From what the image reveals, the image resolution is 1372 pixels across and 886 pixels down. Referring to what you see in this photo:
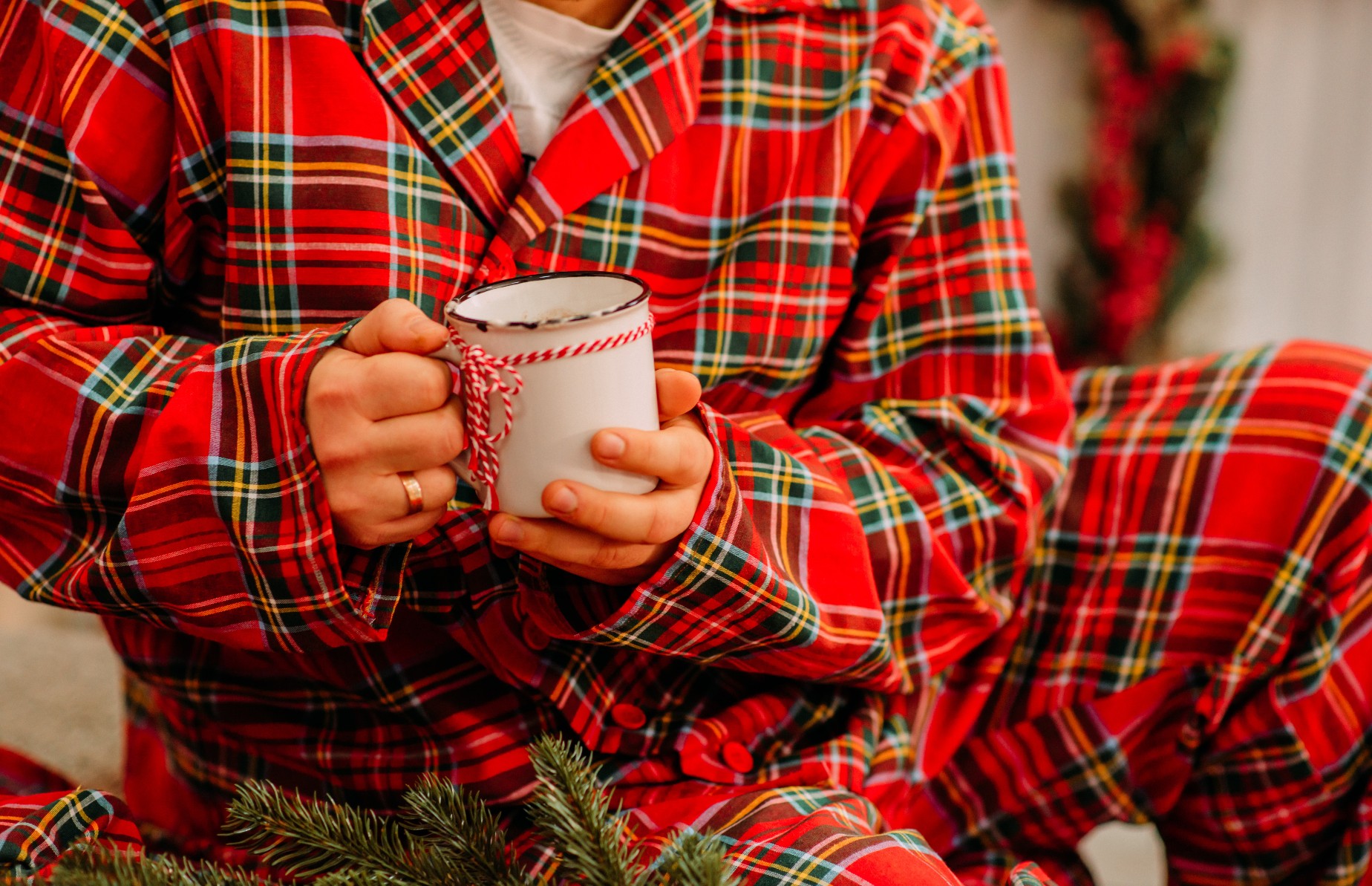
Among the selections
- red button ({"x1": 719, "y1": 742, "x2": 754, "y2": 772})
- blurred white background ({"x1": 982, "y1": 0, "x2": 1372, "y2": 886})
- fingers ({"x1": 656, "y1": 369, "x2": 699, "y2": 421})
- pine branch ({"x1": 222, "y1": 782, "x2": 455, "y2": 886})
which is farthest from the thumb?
blurred white background ({"x1": 982, "y1": 0, "x2": 1372, "y2": 886})

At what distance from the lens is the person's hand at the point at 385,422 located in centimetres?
49

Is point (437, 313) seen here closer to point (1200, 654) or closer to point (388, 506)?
point (388, 506)

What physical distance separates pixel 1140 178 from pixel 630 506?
2.03m

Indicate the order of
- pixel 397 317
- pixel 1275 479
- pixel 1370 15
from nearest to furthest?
pixel 397 317
pixel 1275 479
pixel 1370 15

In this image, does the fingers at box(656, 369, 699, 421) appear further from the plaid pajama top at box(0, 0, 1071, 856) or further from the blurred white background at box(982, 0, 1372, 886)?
the blurred white background at box(982, 0, 1372, 886)

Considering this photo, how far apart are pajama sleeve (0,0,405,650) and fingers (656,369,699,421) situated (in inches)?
6.8

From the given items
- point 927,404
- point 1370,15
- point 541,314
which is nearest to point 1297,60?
point 1370,15

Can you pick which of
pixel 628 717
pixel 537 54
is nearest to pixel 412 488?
pixel 628 717

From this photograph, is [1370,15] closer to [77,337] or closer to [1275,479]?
[1275,479]

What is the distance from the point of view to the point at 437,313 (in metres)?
0.66

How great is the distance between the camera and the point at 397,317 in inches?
19.4

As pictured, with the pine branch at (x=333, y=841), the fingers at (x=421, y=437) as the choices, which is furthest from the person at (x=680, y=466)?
the pine branch at (x=333, y=841)

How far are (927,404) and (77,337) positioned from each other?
590 millimetres

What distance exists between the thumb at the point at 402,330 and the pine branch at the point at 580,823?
0.64 feet
